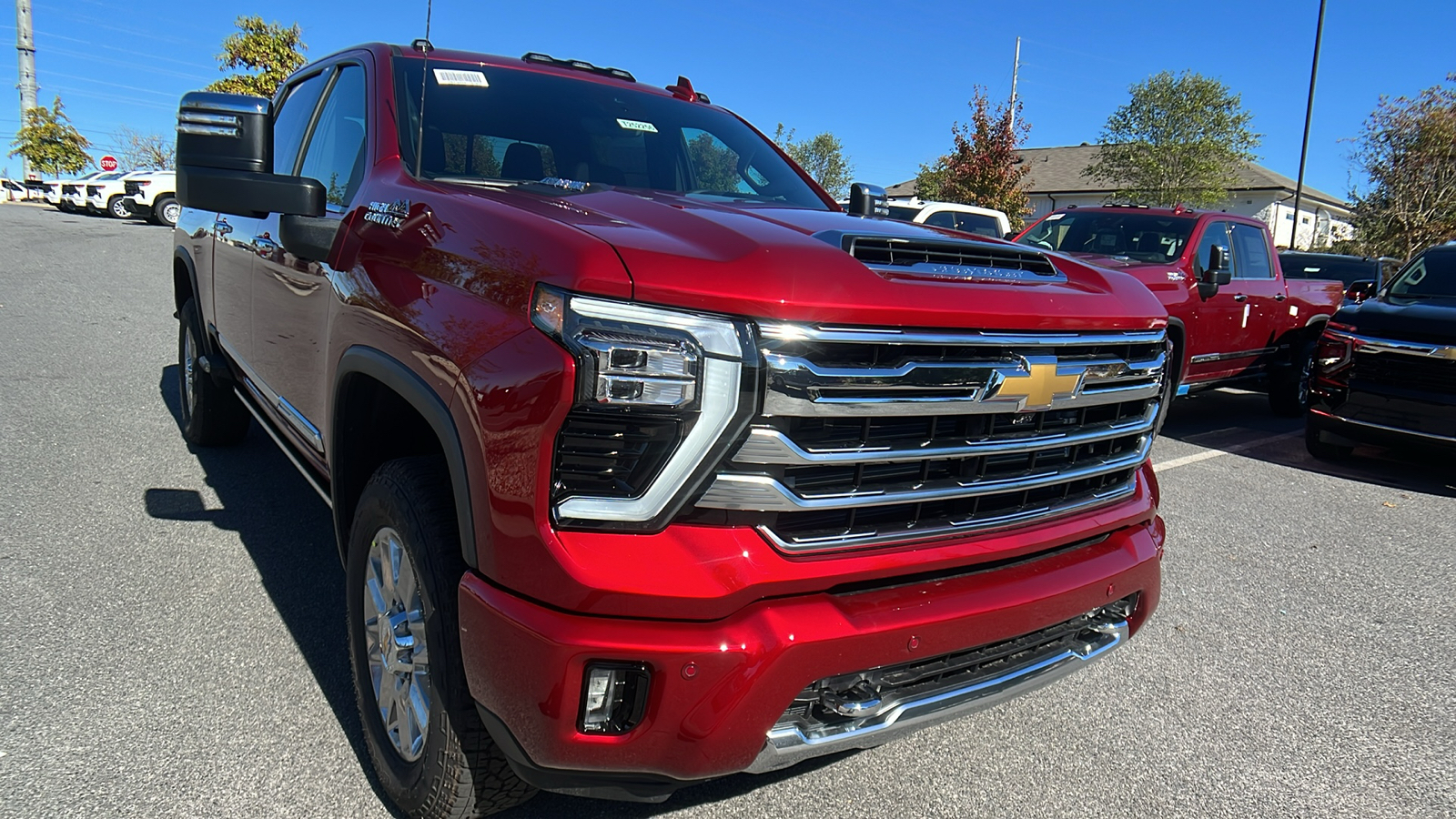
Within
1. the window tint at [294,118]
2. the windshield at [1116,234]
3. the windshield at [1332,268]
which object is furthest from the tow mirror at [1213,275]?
the windshield at [1332,268]

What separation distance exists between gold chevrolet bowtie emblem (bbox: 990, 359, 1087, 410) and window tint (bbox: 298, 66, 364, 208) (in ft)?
6.44

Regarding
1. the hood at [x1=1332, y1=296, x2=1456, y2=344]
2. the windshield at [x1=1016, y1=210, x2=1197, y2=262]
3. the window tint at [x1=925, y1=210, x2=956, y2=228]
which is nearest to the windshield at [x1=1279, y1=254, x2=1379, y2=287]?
the window tint at [x1=925, y1=210, x2=956, y2=228]

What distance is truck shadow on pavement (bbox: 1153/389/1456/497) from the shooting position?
6.80m

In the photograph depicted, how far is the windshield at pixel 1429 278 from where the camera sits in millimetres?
7234

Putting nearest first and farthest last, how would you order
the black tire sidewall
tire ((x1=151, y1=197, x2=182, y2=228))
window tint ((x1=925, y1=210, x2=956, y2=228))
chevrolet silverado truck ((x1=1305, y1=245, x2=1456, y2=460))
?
the black tire sidewall
chevrolet silverado truck ((x1=1305, y1=245, x2=1456, y2=460))
window tint ((x1=925, y1=210, x2=956, y2=228))
tire ((x1=151, y1=197, x2=182, y2=228))

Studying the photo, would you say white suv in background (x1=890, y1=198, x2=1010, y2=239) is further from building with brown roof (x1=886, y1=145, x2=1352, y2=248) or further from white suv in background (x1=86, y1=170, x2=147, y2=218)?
building with brown roof (x1=886, y1=145, x2=1352, y2=248)

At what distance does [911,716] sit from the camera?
76.8 inches

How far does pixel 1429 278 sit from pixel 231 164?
850cm

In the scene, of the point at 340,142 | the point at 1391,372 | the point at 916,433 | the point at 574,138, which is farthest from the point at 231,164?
the point at 1391,372

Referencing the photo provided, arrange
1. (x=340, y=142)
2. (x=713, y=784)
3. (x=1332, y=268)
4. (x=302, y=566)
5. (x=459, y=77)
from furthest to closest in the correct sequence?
(x=1332, y=268) → (x=302, y=566) → (x=340, y=142) → (x=459, y=77) → (x=713, y=784)

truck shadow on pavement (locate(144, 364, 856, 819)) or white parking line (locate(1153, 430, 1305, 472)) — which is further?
white parking line (locate(1153, 430, 1305, 472))

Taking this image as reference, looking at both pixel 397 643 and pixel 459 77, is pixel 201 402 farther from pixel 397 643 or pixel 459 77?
pixel 397 643

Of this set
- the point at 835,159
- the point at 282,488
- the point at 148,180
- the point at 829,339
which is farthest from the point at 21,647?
the point at 835,159

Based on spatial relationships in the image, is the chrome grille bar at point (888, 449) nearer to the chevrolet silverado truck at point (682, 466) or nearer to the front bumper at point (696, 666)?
the chevrolet silverado truck at point (682, 466)
